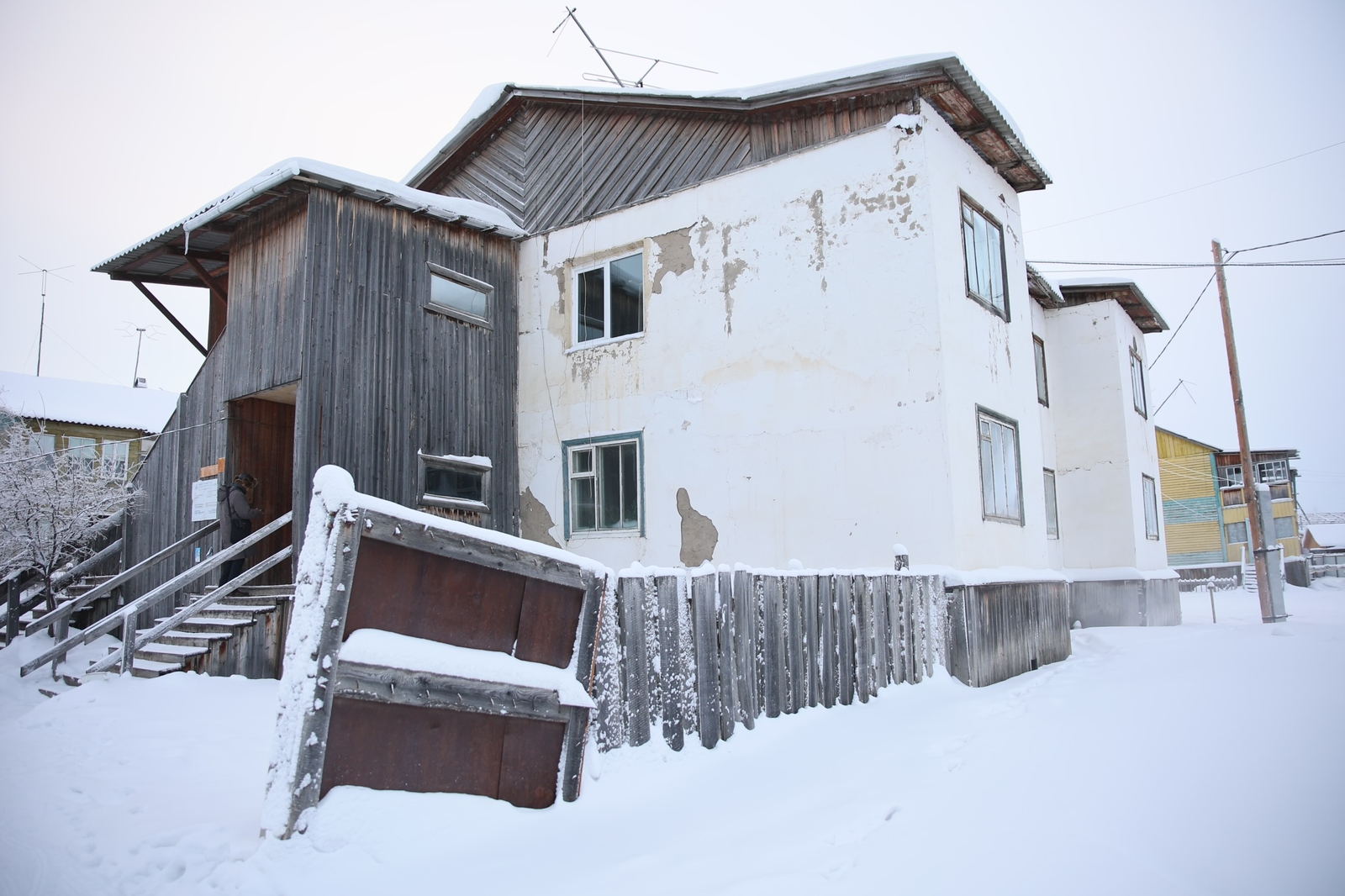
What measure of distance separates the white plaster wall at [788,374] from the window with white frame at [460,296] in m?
1.52

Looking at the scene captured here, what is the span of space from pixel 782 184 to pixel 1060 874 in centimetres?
928

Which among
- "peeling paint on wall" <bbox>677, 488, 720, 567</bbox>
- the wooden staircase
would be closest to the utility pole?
"peeling paint on wall" <bbox>677, 488, 720, 567</bbox>

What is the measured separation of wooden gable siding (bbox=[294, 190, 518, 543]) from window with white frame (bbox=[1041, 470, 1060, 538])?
11213 mm

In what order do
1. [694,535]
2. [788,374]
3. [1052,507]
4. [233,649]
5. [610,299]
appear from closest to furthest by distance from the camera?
[233,649]
[788,374]
[694,535]
[610,299]
[1052,507]

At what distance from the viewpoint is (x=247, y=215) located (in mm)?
11500

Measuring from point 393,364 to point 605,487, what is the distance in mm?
3446

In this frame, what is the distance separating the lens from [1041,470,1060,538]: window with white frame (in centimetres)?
1723

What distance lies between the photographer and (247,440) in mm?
11727

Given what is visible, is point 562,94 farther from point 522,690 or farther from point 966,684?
point 522,690

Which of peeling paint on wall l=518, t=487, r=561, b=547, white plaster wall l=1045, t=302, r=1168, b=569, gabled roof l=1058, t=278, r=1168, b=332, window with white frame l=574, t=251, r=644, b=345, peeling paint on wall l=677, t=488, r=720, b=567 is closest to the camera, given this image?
peeling paint on wall l=677, t=488, r=720, b=567

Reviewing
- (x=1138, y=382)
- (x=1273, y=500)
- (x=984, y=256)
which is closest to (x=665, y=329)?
(x=984, y=256)

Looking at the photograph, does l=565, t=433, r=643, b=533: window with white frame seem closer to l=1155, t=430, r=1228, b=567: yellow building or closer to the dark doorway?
the dark doorway

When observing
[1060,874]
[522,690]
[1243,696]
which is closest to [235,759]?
[522,690]

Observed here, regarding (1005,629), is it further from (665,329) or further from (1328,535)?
(1328,535)
